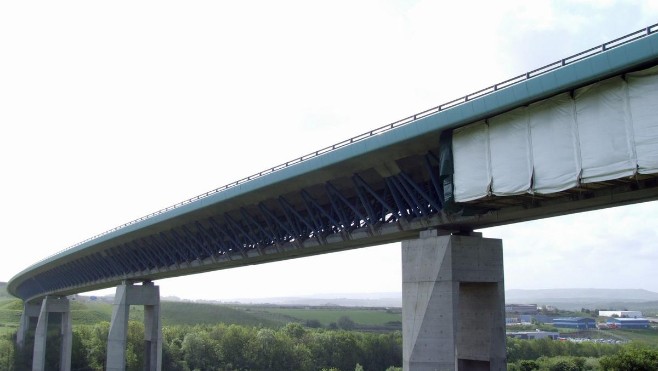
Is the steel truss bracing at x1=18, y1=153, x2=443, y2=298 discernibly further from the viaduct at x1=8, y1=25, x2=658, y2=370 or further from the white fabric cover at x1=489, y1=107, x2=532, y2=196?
the white fabric cover at x1=489, y1=107, x2=532, y2=196

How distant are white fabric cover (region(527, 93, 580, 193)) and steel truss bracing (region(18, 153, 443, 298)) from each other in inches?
210

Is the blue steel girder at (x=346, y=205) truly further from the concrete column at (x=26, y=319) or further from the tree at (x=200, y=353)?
the concrete column at (x=26, y=319)

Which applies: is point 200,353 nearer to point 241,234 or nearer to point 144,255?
point 144,255

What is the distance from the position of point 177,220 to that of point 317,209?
14.6 metres

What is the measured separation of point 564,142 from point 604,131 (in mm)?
1369

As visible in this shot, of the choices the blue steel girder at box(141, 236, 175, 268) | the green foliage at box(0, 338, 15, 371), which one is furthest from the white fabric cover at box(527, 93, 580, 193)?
the green foliage at box(0, 338, 15, 371)

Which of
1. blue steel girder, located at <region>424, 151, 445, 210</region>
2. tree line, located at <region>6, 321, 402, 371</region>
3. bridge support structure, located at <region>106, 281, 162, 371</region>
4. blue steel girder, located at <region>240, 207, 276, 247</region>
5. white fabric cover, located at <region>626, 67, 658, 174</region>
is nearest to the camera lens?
white fabric cover, located at <region>626, 67, 658, 174</region>

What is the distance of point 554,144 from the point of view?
17812 mm

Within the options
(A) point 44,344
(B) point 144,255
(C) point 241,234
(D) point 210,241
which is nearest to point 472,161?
(C) point 241,234

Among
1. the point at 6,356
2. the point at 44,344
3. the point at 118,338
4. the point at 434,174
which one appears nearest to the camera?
the point at 434,174

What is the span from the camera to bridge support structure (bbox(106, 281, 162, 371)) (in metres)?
51.2

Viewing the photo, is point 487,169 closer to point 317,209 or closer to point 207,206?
point 317,209

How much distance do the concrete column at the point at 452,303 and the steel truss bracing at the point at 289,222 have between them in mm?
1880

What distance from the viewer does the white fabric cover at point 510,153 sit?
18703 millimetres
